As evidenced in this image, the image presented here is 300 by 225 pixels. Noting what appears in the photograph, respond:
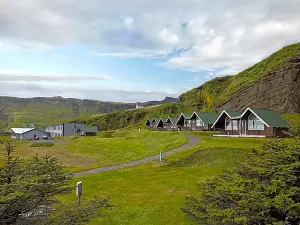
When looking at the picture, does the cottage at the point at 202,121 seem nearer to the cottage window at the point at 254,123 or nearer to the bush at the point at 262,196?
the cottage window at the point at 254,123

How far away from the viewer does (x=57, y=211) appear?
11367mm

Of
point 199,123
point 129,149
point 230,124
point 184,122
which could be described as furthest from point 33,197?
point 184,122

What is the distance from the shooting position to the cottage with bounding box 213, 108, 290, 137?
51.1 meters

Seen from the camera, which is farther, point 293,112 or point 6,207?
point 293,112

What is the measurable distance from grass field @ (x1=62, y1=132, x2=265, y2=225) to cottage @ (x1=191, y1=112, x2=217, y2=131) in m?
39.7

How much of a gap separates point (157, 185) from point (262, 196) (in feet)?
49.8

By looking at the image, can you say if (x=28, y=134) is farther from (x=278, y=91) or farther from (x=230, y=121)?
(x=278, y=91)

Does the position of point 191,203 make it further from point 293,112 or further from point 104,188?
point 293,112

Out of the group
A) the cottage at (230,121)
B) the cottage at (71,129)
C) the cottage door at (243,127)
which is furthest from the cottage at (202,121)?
the cottage at (71,129)

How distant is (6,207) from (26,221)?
927 millimetres

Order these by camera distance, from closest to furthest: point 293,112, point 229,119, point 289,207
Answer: point 289,207
point 229,119
point 293,112

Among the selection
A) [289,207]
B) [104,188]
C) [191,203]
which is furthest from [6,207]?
[104,188]

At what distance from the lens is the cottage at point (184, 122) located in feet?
277

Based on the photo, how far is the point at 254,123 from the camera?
178 feet
